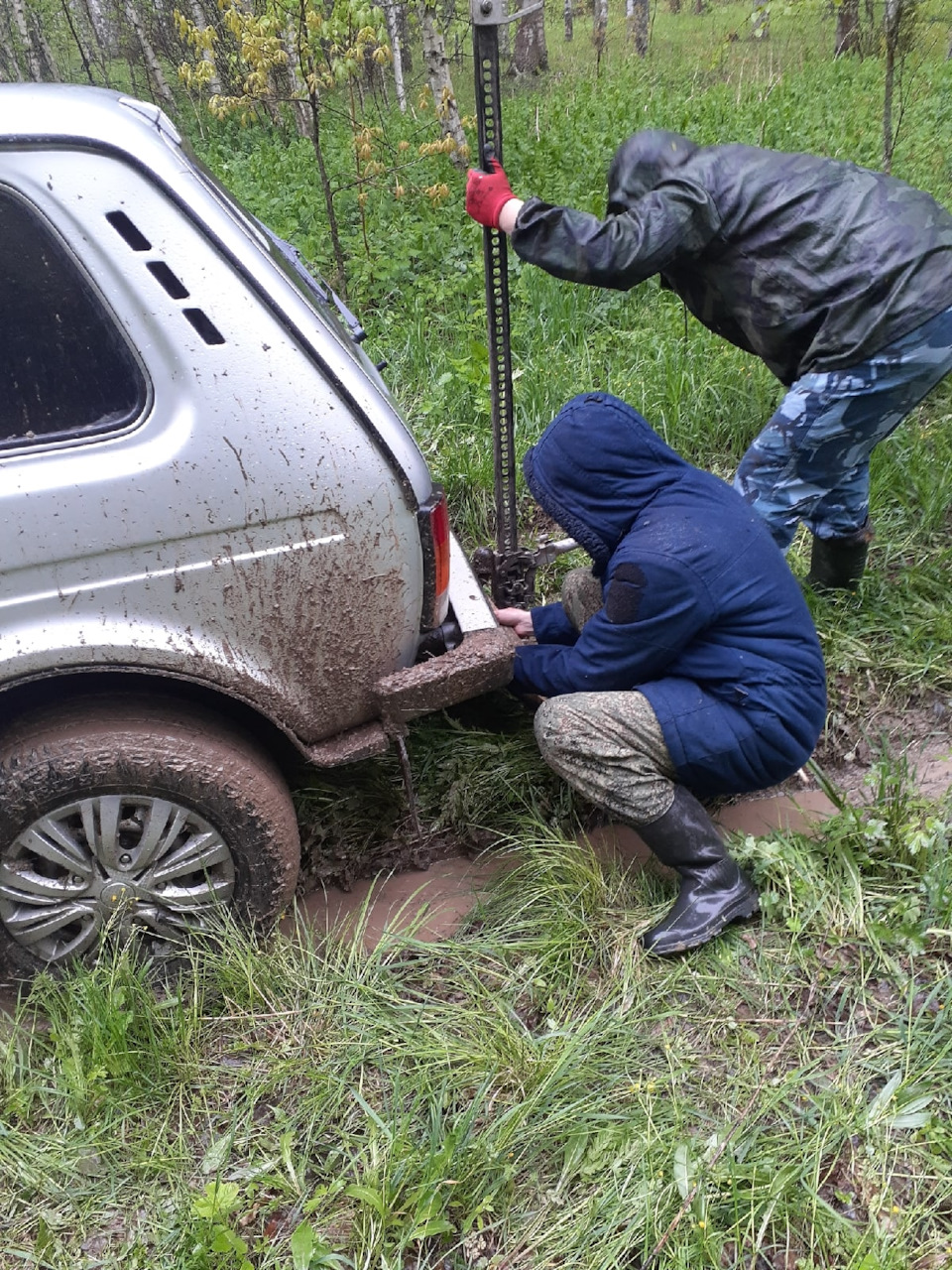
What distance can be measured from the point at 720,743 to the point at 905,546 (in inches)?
71.1

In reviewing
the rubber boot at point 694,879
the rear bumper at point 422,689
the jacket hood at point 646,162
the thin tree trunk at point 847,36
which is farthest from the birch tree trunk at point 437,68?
the thin tree trunk at point 847,36

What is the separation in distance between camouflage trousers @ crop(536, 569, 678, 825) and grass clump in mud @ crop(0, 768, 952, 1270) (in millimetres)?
252

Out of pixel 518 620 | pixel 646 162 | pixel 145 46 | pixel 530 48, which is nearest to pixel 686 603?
pixel 518 620

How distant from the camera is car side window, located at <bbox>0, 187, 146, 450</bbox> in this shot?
1740 mm

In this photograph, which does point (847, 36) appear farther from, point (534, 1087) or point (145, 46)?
point (534, 1087)

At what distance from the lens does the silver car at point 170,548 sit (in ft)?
5.72

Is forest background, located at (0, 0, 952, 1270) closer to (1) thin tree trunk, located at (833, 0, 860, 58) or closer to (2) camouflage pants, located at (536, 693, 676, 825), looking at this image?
(2) camouflage pants, located at (536, 693, 676, 825)

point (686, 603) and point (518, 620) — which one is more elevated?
point (686, 603)

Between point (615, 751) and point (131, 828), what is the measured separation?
3.89 feet

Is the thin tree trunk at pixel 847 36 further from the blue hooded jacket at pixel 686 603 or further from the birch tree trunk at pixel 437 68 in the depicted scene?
the blue hooded jacket at pixel 686 603

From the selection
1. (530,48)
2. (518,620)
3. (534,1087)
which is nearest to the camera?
(534,1087)

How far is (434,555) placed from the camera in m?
2.15

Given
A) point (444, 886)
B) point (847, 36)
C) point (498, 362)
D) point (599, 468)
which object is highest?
point (847, 36)

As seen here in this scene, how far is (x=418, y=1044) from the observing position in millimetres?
2070
